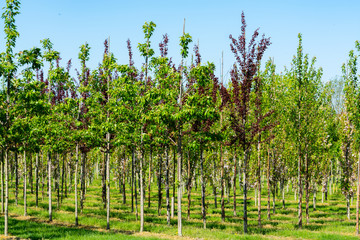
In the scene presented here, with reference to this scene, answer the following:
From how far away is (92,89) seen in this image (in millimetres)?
19031

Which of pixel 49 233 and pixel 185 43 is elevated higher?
pixel 185 43

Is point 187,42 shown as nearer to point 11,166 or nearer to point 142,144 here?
point 142,144

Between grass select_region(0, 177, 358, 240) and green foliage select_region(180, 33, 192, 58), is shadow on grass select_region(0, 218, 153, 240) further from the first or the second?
green foliage select_region(180, 33, 192, 58)

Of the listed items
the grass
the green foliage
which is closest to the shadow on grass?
the grass

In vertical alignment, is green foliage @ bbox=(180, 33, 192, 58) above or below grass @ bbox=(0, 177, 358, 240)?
above

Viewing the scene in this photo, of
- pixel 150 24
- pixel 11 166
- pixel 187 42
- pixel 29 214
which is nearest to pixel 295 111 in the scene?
pixel 187 42

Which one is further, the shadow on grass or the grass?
the grass

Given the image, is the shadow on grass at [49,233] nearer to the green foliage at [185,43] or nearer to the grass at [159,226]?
the grass at [159,226]

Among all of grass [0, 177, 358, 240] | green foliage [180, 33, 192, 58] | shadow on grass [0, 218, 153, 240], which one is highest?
green foliage [180, 33, 192, 58]

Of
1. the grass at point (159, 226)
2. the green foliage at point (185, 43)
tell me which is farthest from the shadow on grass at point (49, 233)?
the green foliage at point (185, 43)

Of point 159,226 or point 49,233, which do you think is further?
point 159,226

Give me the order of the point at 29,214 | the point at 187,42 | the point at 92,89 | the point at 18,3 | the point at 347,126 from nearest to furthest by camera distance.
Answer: the point at 18,3 < the point at 187,42 < the point at 92,89 < the point at 29,214 < the point at 347,126

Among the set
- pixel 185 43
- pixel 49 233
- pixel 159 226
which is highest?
pixel 185 43

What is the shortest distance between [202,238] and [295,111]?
1153cm
